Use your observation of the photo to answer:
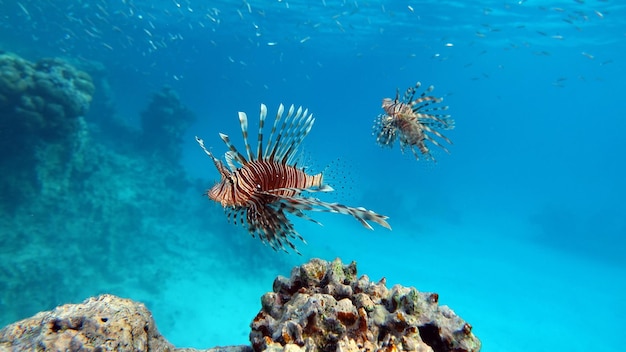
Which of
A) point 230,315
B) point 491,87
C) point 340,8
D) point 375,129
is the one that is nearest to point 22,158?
point 230,315

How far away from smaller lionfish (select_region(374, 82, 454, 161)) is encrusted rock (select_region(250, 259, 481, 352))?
3.61 meters

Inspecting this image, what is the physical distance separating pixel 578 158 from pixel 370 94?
6045cm

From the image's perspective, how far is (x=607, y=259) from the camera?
3170 cm

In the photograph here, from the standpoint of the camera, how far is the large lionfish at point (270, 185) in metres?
2.65

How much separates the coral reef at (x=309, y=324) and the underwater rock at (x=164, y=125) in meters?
20.7

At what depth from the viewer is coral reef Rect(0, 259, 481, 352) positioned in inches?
72.9

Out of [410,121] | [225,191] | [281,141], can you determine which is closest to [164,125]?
[410,121]

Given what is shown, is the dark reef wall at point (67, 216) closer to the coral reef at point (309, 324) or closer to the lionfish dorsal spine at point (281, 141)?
the coral reef at point (309, 324)

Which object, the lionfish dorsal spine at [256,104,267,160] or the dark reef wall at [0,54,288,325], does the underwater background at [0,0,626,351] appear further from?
the lionfish dorsal spine at [256,104,267,160]

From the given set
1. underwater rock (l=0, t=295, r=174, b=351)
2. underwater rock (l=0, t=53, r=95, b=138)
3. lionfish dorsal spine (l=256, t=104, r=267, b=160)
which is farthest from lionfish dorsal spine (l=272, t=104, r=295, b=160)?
underwater rock (l=0, t=53, r=95, b=138)

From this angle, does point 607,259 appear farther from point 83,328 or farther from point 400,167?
point 83,328

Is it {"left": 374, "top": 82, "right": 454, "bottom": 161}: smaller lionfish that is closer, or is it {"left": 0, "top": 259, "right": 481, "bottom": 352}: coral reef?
{"left": 0, "top": 259, "right": 481, "bottom": 352}: coral reef

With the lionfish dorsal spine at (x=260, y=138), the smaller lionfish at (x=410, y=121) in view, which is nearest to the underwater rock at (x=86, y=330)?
the lionfish dorsal spine at (x=260, y=138)

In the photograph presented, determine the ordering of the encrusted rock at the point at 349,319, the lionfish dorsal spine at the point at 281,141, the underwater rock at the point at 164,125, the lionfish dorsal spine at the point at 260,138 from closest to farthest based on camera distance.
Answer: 1. the encrusted rock at the point at 349,319
2. the lionfish dorsal spine at the point at 260,138
3. the lionfish dorsal spine at the point at 281,141
4. the underwater rock at the point at 164,125
